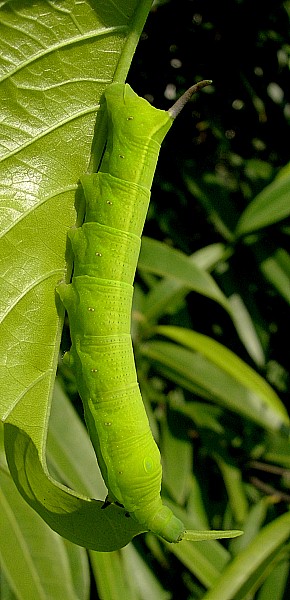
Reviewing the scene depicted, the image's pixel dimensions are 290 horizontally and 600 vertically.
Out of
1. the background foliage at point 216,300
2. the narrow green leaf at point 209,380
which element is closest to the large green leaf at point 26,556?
the background foliage at point 216,300

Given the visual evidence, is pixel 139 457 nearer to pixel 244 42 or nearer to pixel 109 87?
pixel 109 87

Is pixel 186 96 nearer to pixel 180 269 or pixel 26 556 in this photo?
pixel 26 556

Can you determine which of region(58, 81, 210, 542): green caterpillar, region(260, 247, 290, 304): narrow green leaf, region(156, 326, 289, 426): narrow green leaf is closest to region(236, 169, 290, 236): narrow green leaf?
region(260, 247, 290, 304): narrow green leaf

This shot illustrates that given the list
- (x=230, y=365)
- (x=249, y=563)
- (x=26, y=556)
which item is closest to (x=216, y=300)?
(x=230, y=365)

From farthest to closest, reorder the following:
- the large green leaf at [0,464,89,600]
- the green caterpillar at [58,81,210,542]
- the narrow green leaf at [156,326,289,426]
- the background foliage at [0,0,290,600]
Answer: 1. the narrow green leaf at [156,326,289,426]
2. the background foliage at [0,0,290,600]
3. the large green leaf at [0,464,89,600]
4. the green caterpillar at [58,81,210,542]

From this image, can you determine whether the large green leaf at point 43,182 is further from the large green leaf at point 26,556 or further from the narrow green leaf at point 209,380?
the narrow green leaf at point 209,380

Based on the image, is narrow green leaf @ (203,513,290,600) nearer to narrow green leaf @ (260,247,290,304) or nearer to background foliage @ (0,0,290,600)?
background foliage @ (0,0,290,600)
